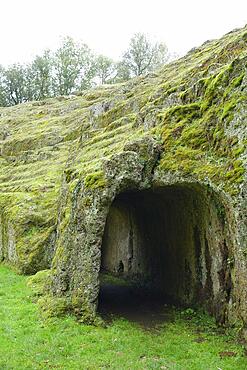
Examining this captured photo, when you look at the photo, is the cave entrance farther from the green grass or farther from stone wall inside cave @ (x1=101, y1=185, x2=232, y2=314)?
the green grass

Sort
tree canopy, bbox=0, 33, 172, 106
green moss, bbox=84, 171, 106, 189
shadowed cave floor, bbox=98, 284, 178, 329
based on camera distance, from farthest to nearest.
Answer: tree canopy, bbox=0, 33, 172, 106
shadowed cave floor, bbox=98, 284, 178, 329
green moss, bbox=84, 171, 106, 189

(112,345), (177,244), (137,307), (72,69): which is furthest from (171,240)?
(72,69)

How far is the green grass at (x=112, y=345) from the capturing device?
11016 millimetres

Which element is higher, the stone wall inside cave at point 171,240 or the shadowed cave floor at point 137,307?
the stone wall inside cave at point 171,240

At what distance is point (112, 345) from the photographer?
12.4m

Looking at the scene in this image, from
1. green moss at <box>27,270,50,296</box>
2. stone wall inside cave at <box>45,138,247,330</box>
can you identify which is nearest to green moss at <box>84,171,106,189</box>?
stone wall inside cave at <box>45,138,247,330</box>

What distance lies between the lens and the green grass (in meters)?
11.0

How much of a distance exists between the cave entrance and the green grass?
1.71 metres

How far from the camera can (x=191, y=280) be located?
16.3 meters

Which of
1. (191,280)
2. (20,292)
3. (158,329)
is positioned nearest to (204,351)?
(158,329)

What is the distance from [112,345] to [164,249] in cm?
778

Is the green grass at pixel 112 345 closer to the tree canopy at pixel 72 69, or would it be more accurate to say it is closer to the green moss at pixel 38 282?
the green moss at pixel 38 282

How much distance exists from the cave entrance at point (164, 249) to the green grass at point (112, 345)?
171 cm

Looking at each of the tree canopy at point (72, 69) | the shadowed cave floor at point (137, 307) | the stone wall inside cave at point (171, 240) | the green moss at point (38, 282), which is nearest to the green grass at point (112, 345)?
the shadowed cave floor at point (137, 307)
